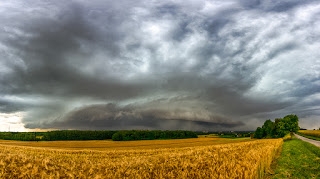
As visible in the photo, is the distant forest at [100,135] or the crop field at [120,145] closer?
the crop field at [120,145]

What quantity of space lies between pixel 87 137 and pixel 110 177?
408 feet

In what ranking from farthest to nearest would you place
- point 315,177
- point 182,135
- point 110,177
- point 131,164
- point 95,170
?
1. point 182,135
2. point 315,177
3. point 131,164
4. point 95,170
5. point 110,177

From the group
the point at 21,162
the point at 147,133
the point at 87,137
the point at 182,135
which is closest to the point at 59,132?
the point at 87,137

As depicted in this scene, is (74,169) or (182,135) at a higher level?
(74,169)

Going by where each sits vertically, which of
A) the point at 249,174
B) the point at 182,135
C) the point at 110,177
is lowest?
the point at 182,135

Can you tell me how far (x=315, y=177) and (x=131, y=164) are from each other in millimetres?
11617

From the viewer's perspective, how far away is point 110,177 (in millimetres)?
4820

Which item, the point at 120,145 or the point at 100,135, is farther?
the point at 100,135

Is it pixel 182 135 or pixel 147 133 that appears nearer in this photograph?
pixel 147 133

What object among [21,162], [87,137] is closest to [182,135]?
[87,137]

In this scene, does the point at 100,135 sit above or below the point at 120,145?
below

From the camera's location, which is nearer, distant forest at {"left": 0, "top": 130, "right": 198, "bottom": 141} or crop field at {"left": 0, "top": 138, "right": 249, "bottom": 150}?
crop field at {"left": 0, "top": 138, "right": 249, "bottom": 150}

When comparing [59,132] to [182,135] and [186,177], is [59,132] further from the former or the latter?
[186,177]

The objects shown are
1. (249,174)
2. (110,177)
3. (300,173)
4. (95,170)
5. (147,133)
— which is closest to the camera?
(110,177)
